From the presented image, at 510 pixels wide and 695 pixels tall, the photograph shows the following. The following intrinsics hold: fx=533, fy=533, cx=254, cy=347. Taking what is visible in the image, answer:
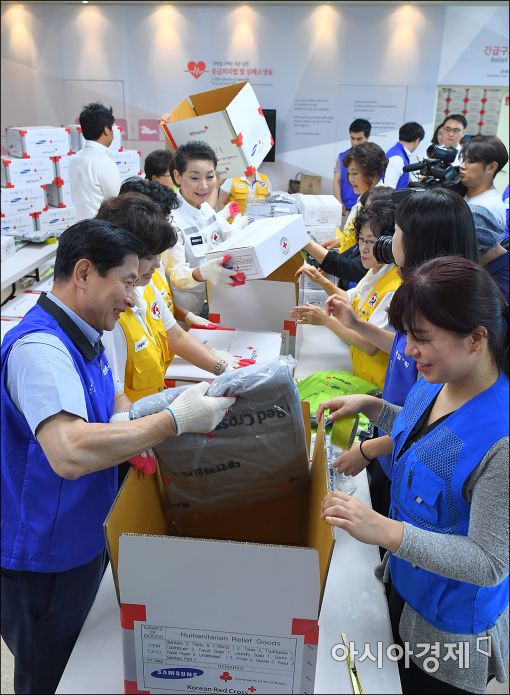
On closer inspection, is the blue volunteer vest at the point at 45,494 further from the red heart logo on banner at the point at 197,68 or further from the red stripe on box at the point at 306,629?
the red heart logo on banner at the point at 197,68

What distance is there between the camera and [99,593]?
3.71 ft

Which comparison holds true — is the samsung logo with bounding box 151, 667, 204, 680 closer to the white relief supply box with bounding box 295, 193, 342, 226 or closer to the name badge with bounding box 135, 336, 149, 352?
the name badge with bounding box 135, 336, 149, 352

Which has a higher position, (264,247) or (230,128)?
(230,128)

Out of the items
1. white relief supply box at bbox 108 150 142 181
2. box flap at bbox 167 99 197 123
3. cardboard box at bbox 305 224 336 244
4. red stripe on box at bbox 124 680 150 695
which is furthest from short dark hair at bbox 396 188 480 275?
white relief supply box at bbox 108 150 142 181

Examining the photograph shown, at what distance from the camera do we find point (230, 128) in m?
2.56

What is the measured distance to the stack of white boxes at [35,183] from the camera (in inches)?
188

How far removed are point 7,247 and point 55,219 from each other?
1328mm

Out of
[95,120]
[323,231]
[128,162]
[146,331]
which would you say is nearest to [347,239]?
[323,231]

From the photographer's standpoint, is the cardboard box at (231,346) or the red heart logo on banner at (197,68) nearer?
the cardboard box at (231,346)

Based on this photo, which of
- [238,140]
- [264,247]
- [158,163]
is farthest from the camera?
[158,163]

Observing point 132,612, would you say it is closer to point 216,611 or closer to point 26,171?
point 216,611

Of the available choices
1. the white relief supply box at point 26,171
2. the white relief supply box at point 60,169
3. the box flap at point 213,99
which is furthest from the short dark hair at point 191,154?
the white relief supply box at point 60,169

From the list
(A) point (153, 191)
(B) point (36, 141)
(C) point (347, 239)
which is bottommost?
(C) point (347, 239)

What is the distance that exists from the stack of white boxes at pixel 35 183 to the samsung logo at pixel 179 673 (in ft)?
14.2
